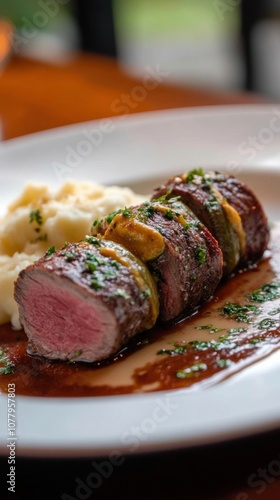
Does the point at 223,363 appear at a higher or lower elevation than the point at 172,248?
lower

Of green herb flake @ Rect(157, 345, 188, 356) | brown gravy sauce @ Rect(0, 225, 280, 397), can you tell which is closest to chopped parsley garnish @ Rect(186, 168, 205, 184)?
brown gravy sauce @ Rect(0, 225, 280, 397)

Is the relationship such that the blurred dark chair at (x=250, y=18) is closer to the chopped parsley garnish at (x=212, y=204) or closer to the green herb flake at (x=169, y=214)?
the chopped parsley garnish at (x=212, y=204)

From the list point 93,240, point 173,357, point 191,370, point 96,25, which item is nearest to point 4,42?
point 96,25

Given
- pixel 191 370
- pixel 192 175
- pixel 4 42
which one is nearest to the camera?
pixel 191 370

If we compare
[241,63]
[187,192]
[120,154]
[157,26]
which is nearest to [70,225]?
[187,192]

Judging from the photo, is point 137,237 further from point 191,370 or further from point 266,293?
point 266,293

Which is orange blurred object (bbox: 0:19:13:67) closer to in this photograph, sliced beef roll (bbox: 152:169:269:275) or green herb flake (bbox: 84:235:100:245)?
sliced beef roll (bbox: 152:169:269:275)

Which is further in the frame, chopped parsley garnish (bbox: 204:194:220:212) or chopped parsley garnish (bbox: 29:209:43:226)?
chopped parsley garnish (bbox: 29:209:43:226)
